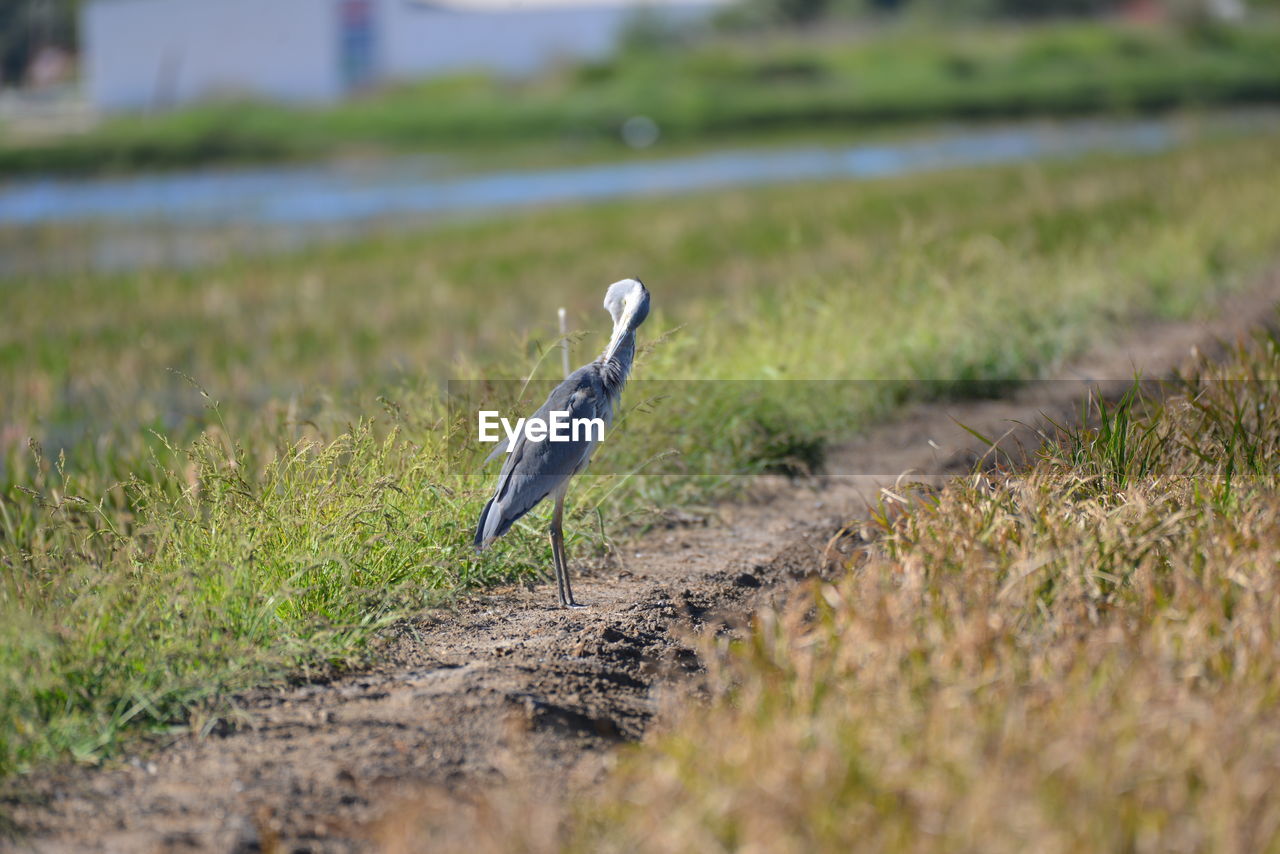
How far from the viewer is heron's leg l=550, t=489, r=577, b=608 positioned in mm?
4418

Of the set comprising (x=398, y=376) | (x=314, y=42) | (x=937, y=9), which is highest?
(x=937, y=9)

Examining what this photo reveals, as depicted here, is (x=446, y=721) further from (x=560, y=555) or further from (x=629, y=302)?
(x=629, y=302)

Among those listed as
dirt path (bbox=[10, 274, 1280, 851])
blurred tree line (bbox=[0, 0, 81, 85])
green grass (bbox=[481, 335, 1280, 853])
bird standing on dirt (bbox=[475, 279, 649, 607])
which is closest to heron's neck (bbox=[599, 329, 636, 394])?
bird standing on dirt (bbox=[475, 279, 649, 607])

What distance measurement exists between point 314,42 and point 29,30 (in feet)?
50.3

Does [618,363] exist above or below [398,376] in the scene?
above

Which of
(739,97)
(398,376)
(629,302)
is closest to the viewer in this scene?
(629,302)

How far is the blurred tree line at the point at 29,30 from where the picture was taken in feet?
168

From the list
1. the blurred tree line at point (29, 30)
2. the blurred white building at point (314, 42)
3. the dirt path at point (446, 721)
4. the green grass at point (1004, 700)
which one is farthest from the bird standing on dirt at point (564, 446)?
the blurred tree line at point (29, 30)

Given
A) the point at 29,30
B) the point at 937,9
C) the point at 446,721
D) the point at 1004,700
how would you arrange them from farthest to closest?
the point at 29,30 → the point at 937,9 → the point at 446,721 → the point at 1004,700

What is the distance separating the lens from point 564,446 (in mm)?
4309

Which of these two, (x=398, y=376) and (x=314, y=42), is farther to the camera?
(x=314, y=42)

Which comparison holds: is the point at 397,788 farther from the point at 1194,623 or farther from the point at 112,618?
the point at 1194,623

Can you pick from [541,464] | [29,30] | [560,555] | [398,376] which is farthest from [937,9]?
[541,464]

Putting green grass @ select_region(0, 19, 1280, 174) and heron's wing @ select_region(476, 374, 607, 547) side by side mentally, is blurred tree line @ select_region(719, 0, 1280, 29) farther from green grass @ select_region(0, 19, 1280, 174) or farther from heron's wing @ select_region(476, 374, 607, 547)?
heron's wing @ select_region(476, 374, 607, 547)
